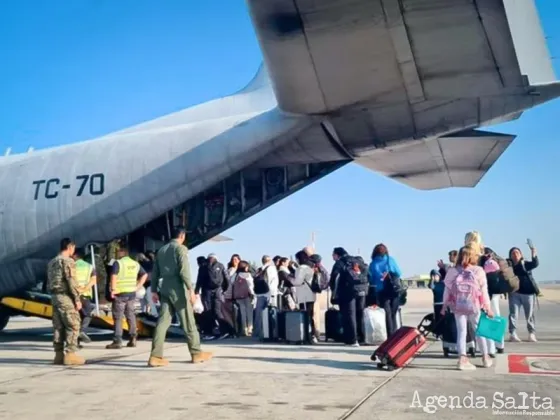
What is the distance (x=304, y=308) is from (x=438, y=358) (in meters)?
3.51

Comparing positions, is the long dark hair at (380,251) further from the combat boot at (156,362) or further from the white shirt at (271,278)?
the combat boot at (156,362)

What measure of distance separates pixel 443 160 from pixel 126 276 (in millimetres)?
5966

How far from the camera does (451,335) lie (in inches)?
300

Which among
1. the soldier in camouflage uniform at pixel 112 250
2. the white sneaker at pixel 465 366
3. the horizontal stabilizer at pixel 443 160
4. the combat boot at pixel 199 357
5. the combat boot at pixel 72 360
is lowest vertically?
the white sneaker at pixel 465 366

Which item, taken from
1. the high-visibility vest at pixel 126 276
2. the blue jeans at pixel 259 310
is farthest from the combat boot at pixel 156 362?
the blue jeans at pixel 259 310

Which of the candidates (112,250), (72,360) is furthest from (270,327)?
(72,360)

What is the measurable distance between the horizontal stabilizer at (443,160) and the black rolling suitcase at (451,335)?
3.08 meters

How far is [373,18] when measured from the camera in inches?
255

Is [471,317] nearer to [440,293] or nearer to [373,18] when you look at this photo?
[440,293]

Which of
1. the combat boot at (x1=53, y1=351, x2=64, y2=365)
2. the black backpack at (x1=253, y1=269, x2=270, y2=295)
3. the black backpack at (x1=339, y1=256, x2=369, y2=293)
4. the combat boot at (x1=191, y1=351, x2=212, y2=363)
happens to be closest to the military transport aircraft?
the black backpack at (x1=253, y1=269, x2=270, y2=295)

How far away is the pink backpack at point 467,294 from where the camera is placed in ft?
22.5

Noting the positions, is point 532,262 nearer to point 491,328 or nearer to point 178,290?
point 491,328

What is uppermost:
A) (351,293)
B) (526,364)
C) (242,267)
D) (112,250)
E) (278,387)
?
(112,250)

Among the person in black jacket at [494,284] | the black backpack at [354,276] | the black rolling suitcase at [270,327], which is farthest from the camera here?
the black rolling suitcase at [270,327]
